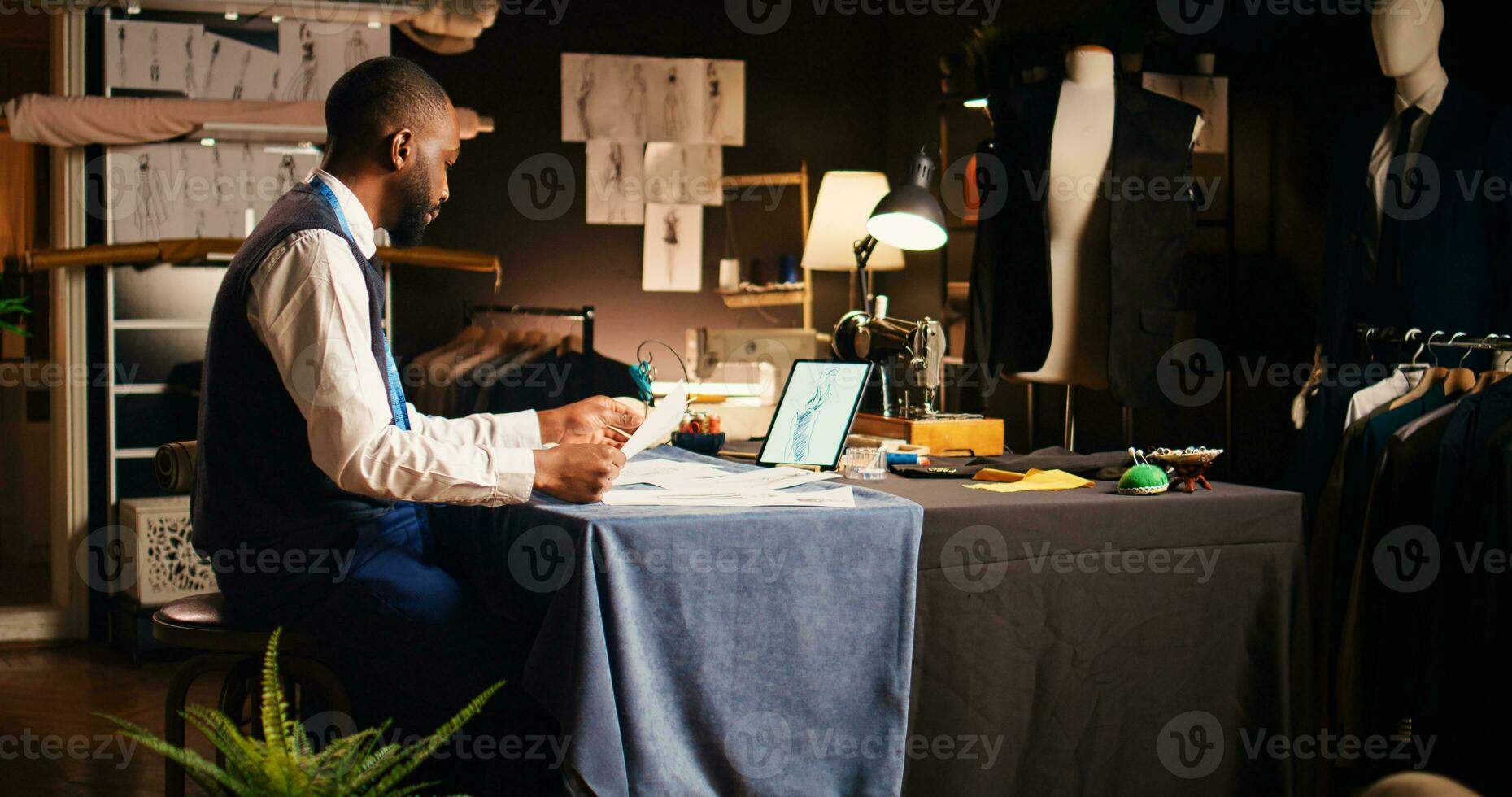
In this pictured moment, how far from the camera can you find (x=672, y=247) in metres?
5.75

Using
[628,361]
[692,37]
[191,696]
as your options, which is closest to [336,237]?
[191,696]

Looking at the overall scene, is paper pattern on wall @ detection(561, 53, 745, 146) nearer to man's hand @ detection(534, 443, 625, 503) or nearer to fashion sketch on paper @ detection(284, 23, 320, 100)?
fashion sketch on paper @ detection(284, 23, 320, 100)

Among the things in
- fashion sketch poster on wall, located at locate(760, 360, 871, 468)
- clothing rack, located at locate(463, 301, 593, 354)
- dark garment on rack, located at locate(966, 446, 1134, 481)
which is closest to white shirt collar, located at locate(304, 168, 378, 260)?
fashion sketch poster on wall, located at locate(760, 360, 871, 468)

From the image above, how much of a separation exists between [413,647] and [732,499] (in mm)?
530

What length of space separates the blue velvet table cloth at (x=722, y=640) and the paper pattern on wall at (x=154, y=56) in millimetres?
3503

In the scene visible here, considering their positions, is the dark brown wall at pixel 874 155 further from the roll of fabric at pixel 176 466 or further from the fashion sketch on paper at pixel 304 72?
the roll of fabric at pixel 176 466

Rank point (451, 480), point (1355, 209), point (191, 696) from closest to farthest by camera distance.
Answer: point (451, 480) < point (1355, 209) < point (191, 696)

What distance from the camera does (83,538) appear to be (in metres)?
4.61

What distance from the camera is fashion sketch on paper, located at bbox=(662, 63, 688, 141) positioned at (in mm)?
5730

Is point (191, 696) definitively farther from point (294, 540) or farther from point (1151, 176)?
point (1151, 176)

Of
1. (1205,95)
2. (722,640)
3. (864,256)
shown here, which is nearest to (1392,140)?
(1205,95)

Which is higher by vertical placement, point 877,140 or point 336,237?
point 877,140

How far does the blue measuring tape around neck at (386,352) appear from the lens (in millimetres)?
1936

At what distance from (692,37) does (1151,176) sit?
3031 mm
